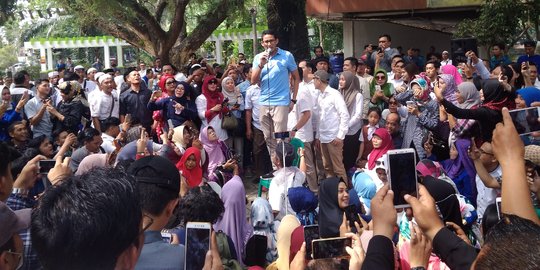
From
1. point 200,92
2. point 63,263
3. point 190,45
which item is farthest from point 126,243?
Answer: point 190,45

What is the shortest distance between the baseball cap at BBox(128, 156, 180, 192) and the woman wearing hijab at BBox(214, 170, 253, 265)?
2312mm

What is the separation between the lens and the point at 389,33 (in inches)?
725

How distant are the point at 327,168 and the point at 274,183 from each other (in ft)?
5.67

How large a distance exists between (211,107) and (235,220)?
372cm

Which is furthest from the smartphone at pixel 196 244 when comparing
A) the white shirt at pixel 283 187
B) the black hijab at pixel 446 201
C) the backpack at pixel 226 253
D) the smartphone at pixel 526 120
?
the white shirt at pixel 283 187

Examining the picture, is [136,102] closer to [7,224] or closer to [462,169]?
[462,169]

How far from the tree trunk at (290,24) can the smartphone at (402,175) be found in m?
9.70

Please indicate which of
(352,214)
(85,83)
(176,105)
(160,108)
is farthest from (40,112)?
(352,214)

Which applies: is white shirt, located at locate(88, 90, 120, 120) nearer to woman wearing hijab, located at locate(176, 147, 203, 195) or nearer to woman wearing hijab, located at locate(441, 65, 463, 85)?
woman wearing hijab, located at locate(176, 147, 203, 195)

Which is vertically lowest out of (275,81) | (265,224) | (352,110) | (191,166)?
(265,224)

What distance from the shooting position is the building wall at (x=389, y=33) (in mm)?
17812

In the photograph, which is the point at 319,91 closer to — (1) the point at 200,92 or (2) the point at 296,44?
(1) the point at 200,92

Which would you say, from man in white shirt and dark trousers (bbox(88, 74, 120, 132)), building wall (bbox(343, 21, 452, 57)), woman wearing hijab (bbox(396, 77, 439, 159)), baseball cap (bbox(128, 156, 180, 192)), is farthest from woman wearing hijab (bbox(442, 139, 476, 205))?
building wall (bbox(343, 21, 452, 57))

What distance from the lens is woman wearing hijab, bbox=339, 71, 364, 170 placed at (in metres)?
8.45
